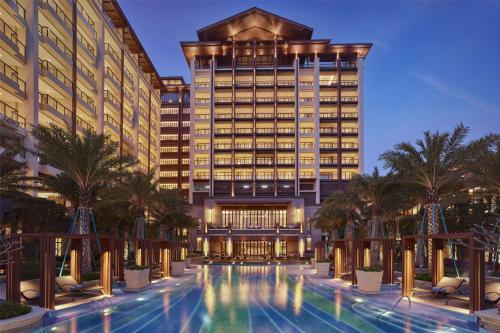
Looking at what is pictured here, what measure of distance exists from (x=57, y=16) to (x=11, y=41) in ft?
31.3

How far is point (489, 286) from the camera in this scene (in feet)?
53.2

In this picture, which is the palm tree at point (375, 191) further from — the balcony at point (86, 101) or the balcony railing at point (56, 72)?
the balcony at point (86, 101)

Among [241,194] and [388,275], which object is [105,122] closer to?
[241,194]

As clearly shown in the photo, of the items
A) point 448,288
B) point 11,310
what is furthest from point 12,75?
point 448,288

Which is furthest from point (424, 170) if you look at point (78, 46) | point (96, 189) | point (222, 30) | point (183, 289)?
point (222, 30)

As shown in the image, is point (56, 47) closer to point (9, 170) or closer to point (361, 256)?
point (9, 170)

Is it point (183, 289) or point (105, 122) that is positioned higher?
point (105, 122)

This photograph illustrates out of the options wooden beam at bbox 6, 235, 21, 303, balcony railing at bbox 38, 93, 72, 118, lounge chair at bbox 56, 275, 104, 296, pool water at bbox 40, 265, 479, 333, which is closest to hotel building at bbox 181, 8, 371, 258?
balcony railing at bbox 38, 93, 72, 118

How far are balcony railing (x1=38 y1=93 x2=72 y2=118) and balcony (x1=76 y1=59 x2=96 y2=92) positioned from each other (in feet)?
18.5

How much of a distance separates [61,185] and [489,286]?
2506 centimetres

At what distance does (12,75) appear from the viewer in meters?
35.0

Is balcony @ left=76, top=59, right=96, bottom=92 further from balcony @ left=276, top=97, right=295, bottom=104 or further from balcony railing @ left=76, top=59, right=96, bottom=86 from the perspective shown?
balcony @ left=276, top=97, right=295, bottom=104

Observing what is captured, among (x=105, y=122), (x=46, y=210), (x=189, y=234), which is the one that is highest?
(x=105, y=122)

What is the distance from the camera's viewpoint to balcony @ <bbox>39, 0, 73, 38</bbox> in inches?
1542
